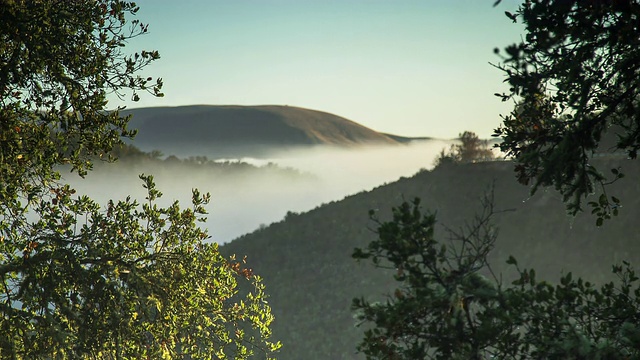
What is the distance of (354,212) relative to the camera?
74.6 meters

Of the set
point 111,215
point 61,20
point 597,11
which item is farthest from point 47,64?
point 597,11

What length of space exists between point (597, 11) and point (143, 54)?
7.38 metres

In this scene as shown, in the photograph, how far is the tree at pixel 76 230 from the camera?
1172 centimetres

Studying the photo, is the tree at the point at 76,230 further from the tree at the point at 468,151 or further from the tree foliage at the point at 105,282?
the tree at the point at 468,151

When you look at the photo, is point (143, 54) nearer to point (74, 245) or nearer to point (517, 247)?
point (74, 245)

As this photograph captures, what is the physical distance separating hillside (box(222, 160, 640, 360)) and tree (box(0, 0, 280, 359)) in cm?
4079

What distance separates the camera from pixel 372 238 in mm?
68188

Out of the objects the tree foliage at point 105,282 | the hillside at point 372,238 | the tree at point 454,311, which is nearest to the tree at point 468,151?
the hillside at point 372,238

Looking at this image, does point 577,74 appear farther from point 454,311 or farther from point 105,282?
point 105,282

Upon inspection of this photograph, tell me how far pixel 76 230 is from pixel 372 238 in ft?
184

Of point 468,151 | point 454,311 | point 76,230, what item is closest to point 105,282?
point 76,230

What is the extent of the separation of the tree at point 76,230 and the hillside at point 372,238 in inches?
1606

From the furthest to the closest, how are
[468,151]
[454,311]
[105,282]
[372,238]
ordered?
[468,151]
[372,238]
[105,282]
[454,311]

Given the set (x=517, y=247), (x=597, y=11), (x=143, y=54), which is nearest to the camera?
(x=597, y=11)
